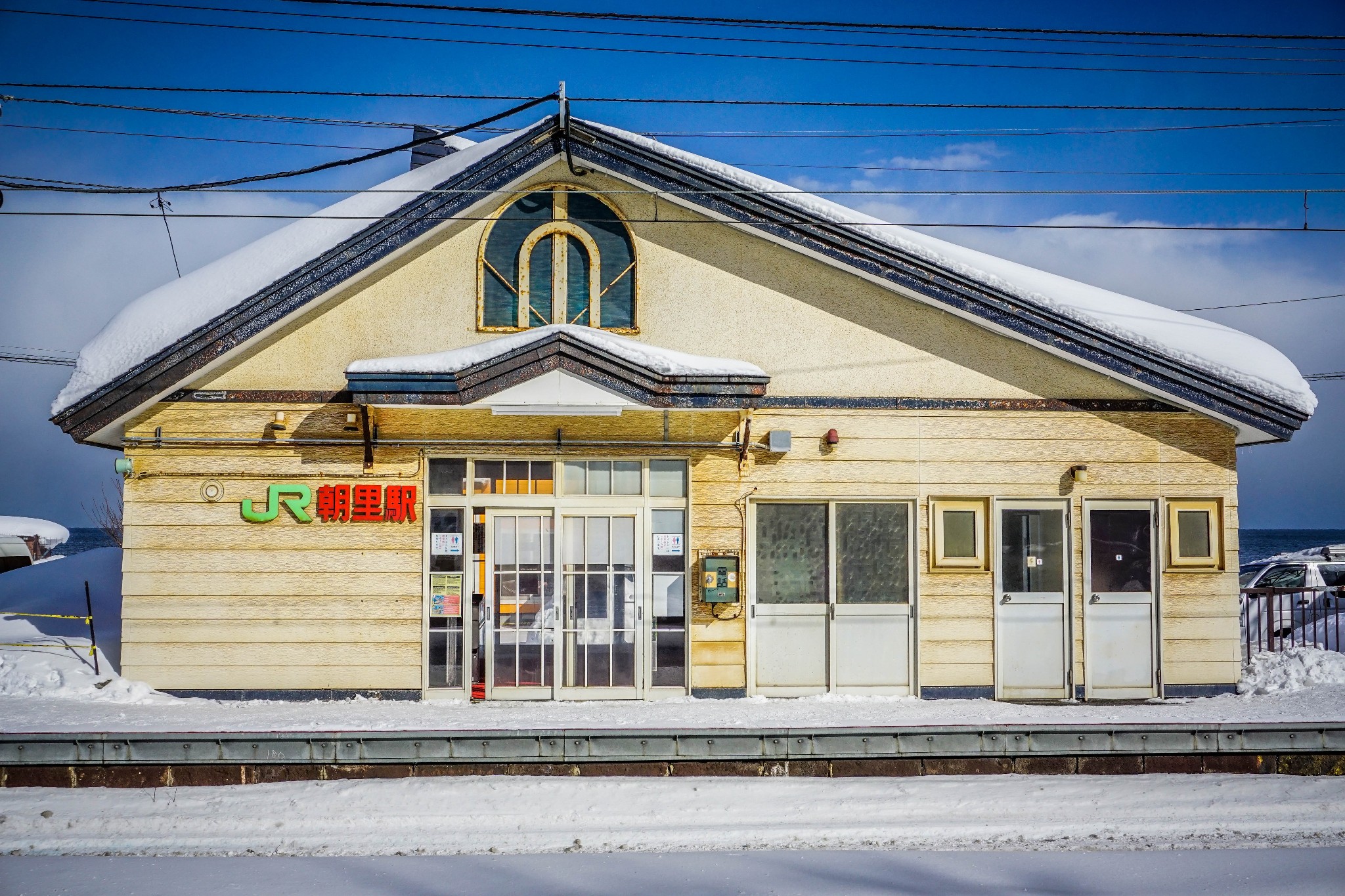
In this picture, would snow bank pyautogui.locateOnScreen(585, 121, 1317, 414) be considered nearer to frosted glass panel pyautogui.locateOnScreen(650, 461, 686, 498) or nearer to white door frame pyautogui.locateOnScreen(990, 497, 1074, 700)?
white door frame pyautogui.locateOnScreen(990, 497, 1074, 700)

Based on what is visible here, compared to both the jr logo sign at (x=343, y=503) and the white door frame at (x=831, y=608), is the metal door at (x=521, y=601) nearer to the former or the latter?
the jr logo sign at (x=343, y=503)

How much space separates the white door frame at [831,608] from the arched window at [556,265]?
9.96 feet

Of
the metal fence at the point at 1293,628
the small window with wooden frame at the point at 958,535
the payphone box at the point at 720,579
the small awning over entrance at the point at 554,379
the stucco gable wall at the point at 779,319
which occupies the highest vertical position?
the stucco gable wall at the point at 779,319

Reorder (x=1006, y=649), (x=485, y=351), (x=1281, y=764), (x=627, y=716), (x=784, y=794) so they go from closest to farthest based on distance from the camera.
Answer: (x=784, y=794)
(x=1281, y=764)
(x=627, y=716)
(x=485, y=351)
(x=1006, y=649)

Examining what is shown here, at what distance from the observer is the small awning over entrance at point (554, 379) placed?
35.4 feet

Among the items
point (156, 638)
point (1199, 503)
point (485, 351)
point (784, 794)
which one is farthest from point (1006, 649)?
point (156, 638)

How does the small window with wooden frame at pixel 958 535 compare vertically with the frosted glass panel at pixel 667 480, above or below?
below

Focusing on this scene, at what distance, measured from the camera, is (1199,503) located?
1208cm

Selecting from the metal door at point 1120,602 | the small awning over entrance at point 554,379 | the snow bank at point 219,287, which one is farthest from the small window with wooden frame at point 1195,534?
the snow bank at point 219,287

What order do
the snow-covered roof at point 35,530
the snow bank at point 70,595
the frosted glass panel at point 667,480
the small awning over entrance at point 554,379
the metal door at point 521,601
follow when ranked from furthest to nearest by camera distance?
the snow-covered roof at point 35,530
the snow bank at point 70,595
the frosted glass panel at point 667,480
the metal door at point 521,601
the small awning over entrance at point 554,379

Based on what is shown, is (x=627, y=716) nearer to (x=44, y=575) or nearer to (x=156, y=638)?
(x=156, y=638)

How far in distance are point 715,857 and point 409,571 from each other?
592cm

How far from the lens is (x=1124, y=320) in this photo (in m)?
13.1

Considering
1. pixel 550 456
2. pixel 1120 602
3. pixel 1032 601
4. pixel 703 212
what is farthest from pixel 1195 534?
pixel 550 456
